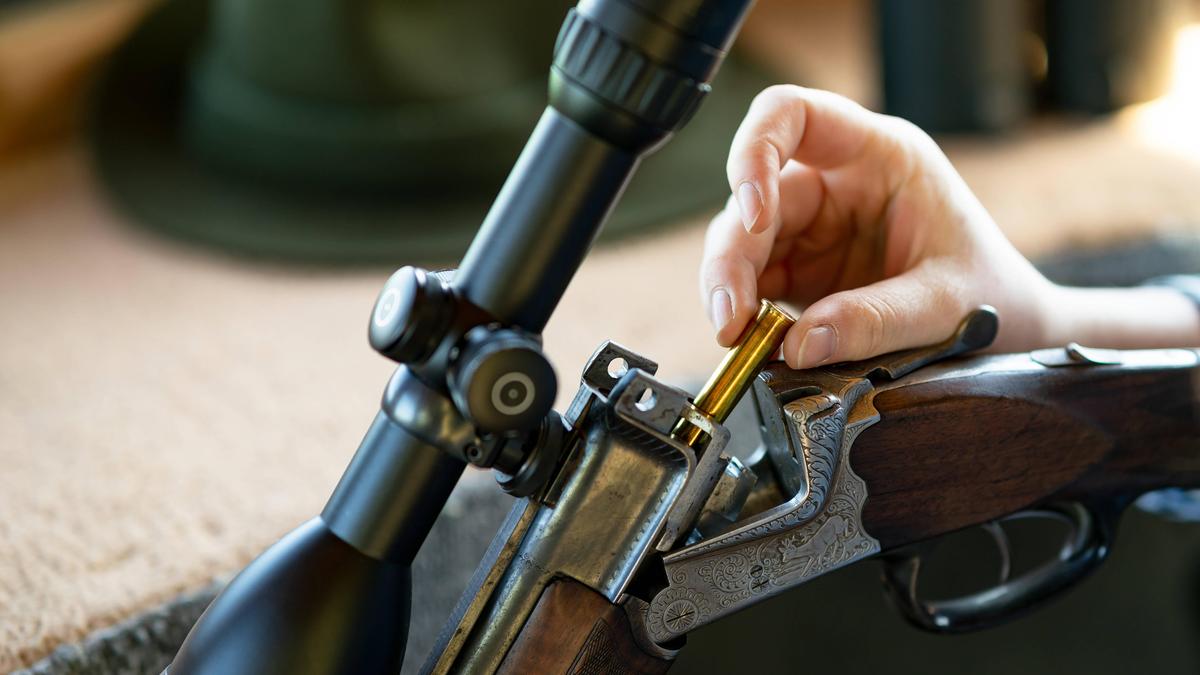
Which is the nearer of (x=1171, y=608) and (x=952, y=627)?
(x=952, y=627)

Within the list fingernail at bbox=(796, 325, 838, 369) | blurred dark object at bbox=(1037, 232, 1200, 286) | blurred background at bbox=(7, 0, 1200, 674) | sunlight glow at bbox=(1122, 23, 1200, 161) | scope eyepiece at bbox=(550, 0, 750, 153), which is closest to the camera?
scope eyepiece at bbox=(550, 0, 750, 153)

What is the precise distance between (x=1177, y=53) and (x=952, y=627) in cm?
108

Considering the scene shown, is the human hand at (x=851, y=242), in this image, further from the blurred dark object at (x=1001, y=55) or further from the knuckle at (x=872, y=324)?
the blurred dark object at (x=1001, y=55)

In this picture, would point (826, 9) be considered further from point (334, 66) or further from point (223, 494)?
point (223, 494)

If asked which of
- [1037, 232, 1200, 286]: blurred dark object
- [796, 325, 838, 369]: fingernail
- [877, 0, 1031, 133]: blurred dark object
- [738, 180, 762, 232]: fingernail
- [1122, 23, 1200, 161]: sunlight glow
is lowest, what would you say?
[796, 325, 838, 369]: fingernail

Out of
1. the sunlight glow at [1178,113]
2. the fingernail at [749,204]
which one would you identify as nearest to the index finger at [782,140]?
the fingernail at [749,204]

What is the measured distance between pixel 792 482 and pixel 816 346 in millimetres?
60

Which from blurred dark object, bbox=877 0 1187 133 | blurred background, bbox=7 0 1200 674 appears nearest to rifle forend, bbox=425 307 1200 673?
blurred background, bbox=7 0 1200 674

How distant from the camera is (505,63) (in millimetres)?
1345

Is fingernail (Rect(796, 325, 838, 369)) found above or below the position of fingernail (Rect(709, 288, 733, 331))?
above

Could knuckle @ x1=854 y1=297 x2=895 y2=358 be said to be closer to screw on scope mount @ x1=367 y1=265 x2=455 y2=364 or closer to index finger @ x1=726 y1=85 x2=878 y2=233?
index finger @ x1=726 y1=85 x2=878 y2=233

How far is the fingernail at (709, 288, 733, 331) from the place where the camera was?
54 cm

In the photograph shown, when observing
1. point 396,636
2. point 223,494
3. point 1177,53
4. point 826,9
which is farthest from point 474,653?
point 826,9

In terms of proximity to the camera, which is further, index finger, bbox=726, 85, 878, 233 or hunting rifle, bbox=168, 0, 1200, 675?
index finger, bbox=726, 85, 878, 233
